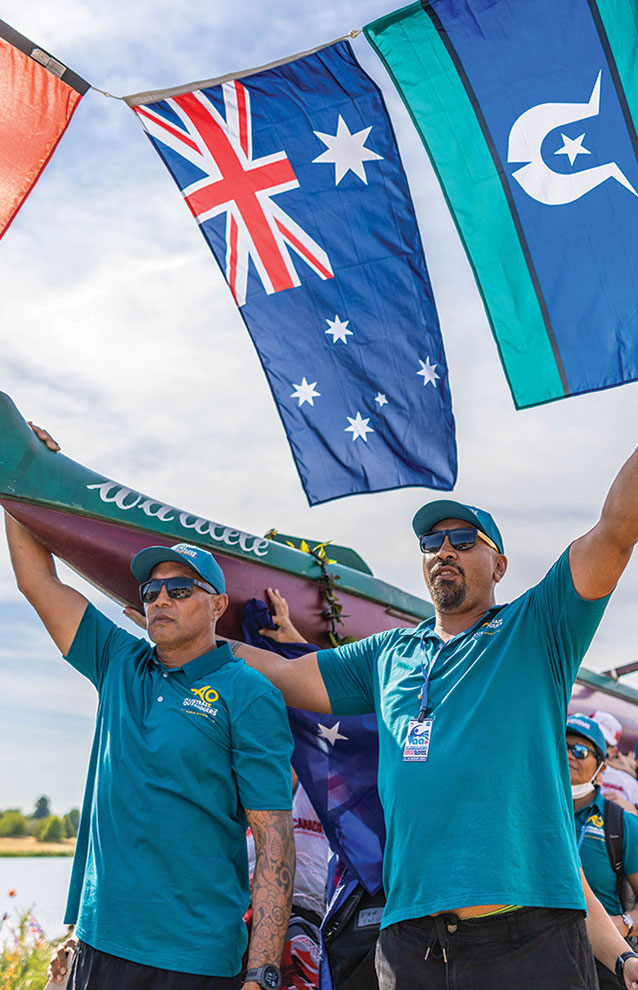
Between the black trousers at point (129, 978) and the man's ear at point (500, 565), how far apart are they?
6.07ft

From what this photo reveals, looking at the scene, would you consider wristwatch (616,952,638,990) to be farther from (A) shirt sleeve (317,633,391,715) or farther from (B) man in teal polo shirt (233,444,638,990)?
(A) shirt sleeve (317,633,391,715)

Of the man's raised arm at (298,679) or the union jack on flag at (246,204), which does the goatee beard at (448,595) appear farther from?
the union jack on flag at (246,204)

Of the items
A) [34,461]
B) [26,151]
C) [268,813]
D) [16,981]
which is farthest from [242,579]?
[16,981]

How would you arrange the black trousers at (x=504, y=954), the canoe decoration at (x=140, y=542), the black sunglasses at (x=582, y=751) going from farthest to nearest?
the black sunglasses at (x=582, y=751) → the canoe decoration at (x=140, y=542) → the black trousers at (x=504, y=954)

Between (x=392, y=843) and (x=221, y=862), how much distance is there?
0.64 meters

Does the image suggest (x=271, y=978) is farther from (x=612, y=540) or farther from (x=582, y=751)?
(x=582, y=751)

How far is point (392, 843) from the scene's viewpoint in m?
3.01

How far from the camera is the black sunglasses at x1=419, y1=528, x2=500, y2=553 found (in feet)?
11.4

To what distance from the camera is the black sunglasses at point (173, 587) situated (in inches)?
145

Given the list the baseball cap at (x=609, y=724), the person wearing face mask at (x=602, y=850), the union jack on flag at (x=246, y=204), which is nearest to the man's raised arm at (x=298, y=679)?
the person wearing face mask at (x=602, y=850)

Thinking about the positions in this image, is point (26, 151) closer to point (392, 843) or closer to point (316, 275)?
point (316, 275)

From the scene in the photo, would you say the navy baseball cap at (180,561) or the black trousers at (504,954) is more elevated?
the navy baseball cap at (180,561)

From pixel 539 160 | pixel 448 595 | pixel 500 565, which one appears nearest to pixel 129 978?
pixel 448 595

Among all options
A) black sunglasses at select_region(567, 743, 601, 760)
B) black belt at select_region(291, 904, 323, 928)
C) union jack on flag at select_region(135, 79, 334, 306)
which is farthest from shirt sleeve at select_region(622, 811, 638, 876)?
union jack on flag at select_region(135, 79, 334, 306)
